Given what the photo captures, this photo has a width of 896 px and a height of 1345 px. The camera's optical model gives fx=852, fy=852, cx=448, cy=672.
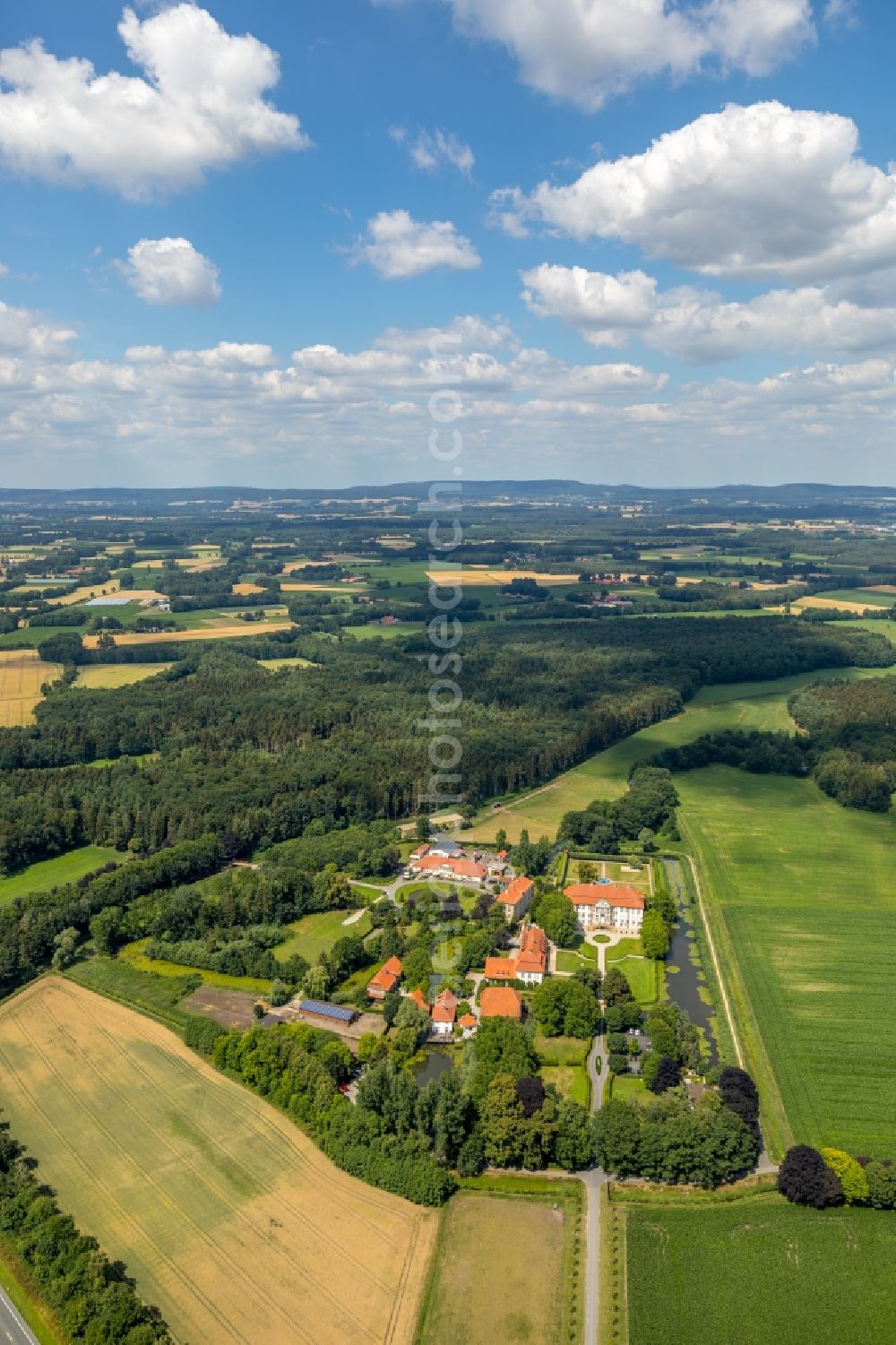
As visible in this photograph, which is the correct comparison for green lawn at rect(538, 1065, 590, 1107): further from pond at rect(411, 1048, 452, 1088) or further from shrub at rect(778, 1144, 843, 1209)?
shrub at rect(778, 1144, 843, 1209)

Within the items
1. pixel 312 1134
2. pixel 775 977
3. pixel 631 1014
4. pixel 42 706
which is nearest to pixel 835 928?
pixel 775 977

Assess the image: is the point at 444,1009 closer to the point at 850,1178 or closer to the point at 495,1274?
the point at 495,1274

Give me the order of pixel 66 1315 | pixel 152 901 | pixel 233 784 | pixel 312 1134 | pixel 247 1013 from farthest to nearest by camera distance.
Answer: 1. pixel 233 784
2. pixel 152 901
3. pixel 247 1013
4. pixel 312 1134
5. pixel 66 1315

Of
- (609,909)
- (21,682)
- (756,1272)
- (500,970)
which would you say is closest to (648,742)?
(609,909)

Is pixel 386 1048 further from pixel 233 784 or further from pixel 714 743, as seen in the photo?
pixel 714 743

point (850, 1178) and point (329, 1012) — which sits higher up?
point (850, 1178)

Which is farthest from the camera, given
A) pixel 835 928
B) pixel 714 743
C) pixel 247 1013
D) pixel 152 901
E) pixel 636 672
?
pixel 636 672
